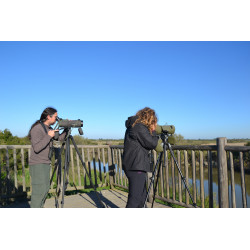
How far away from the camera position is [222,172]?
268 cm

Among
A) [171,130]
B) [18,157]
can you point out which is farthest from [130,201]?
[18,157]

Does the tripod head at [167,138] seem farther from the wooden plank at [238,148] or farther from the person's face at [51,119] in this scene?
the person's face at [51,119]

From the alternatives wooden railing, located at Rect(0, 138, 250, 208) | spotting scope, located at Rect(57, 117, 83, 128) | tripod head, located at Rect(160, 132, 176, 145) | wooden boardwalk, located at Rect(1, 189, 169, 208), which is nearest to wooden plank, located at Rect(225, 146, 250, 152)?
wooden railing, located at Rect(0, 138, 250, 208)

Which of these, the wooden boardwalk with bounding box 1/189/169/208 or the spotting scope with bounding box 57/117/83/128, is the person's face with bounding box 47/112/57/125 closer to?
the spotting scope with bounding box 57/117/83/128

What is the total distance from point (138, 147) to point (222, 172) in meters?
1.16

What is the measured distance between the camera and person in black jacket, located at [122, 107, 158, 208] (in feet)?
7.38

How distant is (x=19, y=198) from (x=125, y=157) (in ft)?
9.16

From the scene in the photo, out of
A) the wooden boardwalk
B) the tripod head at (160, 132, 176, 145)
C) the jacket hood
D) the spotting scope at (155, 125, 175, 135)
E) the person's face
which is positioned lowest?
the wooden boardwalk

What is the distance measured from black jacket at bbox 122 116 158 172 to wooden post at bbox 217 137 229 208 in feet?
2.89

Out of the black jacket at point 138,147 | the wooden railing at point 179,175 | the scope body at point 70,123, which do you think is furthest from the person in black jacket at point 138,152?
the scope body at point 70,123

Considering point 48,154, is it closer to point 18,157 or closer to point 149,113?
point 149,113

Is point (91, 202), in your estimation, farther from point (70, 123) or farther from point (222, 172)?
point (222, 172)

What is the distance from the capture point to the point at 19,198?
4078mm

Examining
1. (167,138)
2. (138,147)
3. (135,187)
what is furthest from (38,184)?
(167,138)
